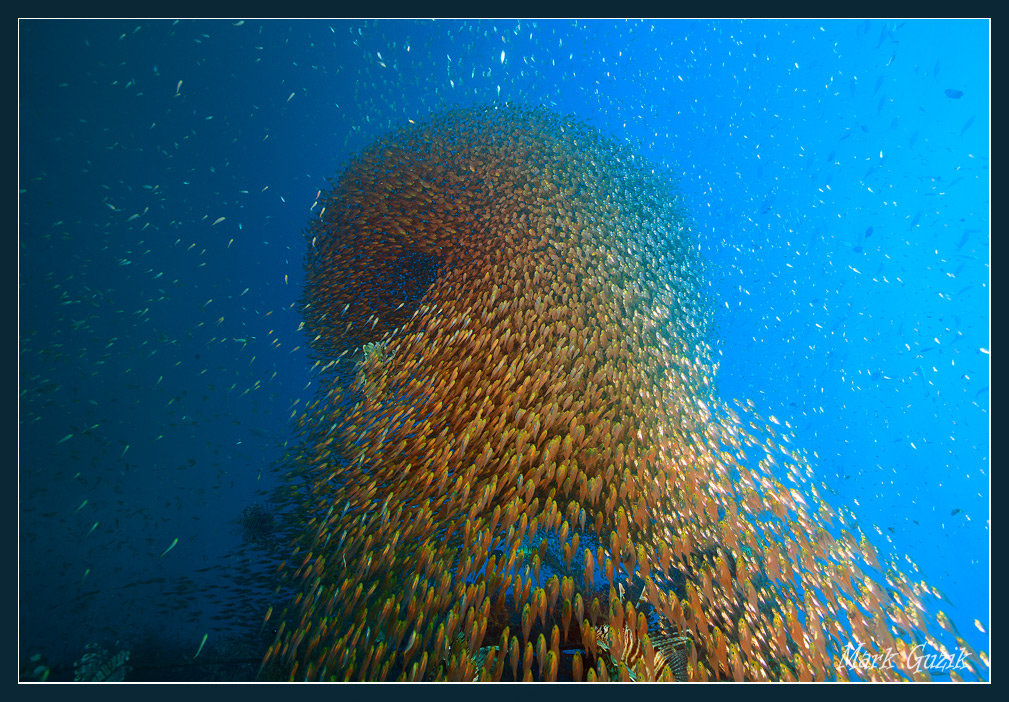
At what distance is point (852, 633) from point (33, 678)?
2.35 meters

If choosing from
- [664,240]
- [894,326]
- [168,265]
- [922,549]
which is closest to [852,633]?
[922,549]

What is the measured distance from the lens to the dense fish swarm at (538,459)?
146 cm

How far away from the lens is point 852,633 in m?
1.51

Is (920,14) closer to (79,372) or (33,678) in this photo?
(79,372)
